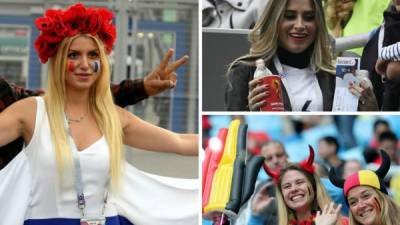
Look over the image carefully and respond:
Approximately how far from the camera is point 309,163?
6.63ft

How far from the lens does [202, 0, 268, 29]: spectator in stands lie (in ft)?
6.49

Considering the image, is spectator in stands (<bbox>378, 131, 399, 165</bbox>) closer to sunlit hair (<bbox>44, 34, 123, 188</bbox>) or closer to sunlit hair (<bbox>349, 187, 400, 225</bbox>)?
sunlit hair (<bbox>349, 187, 400, 225</bbox>)

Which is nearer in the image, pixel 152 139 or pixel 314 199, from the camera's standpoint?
pixel 314 199

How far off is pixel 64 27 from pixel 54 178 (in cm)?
46

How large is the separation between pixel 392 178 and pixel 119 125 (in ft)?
2.78

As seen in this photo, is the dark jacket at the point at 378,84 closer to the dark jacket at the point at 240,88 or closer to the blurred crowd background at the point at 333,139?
the blurred crowd background at the point at 333,139

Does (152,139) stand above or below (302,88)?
below

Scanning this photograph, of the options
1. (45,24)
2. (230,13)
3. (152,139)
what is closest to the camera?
(230,13)

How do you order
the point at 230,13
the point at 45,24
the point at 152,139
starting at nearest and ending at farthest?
the point at 230,13 → the point at 45,24 → the point at 152,139

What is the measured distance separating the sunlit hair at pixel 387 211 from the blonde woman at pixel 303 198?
0.24 feet

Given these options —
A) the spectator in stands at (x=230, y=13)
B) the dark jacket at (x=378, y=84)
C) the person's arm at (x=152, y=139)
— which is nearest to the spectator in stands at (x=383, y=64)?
the dark jacket at (x=378, y=84)

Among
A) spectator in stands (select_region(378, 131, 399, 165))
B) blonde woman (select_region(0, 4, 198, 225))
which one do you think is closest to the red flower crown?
blonde woman (select_region(0, 4, 198, 225))

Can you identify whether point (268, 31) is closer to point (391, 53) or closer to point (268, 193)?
point (391, 53)

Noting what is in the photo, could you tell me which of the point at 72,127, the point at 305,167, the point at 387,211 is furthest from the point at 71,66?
the point at 387,211
